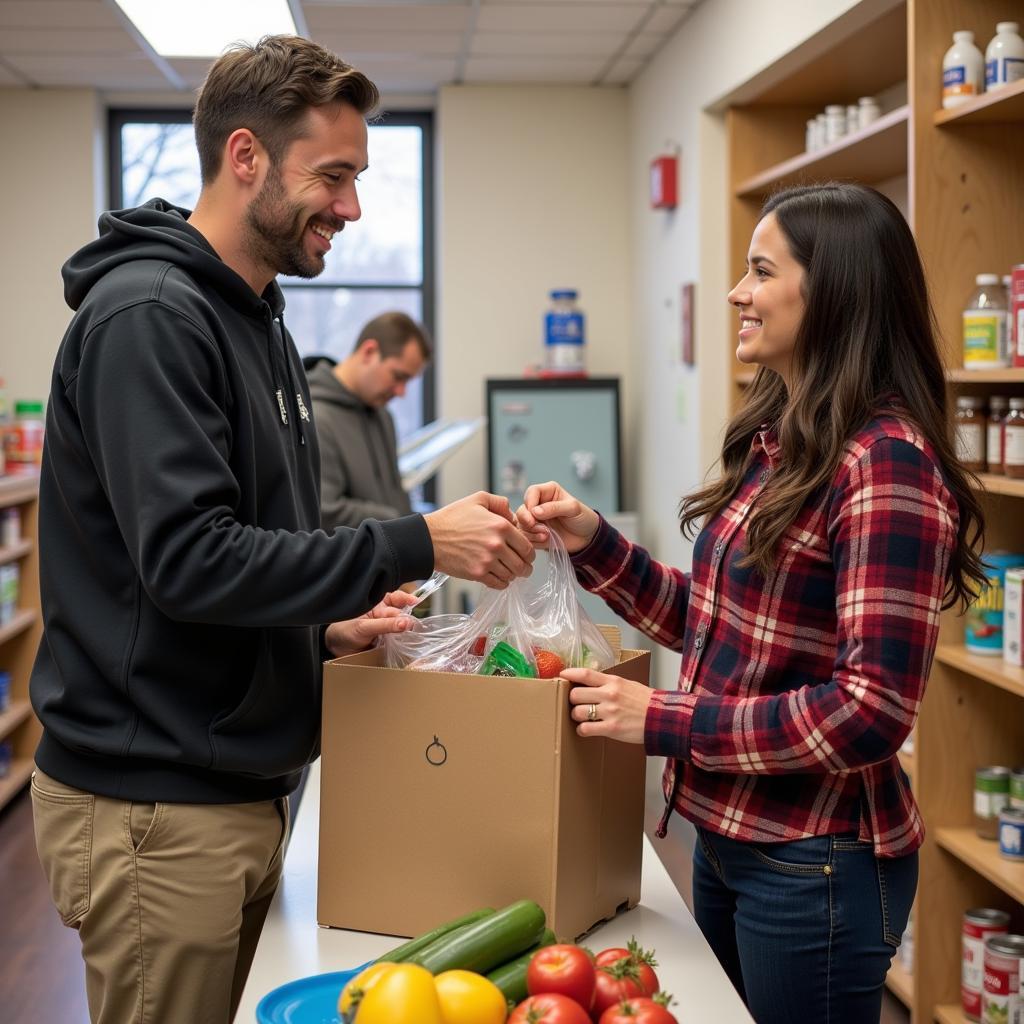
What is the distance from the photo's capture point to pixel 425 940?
1.21 meters

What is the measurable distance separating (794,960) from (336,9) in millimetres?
3945

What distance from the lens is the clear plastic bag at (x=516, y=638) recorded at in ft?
4.67

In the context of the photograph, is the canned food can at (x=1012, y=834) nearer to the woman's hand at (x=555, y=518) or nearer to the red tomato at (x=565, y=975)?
the woman's hand at (x=555, y=518)

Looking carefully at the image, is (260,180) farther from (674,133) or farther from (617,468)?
(617,468)

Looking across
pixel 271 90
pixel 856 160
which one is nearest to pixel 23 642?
pixel 856 160

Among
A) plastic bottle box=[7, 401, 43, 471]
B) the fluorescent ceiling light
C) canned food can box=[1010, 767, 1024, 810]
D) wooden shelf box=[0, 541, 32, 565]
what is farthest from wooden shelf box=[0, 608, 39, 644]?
canned food can box=[1010, 767, 1024, 810]

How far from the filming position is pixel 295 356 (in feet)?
5.68

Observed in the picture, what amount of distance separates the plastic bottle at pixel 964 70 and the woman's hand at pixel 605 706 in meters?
1.81

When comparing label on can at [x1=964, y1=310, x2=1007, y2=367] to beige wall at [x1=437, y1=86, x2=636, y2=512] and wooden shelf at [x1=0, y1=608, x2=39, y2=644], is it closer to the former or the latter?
beige wall at [x1=437, y1=86, x2=636, y2=512]

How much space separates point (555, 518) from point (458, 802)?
0.45m

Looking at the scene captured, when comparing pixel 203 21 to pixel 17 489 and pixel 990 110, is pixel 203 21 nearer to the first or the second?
pixel 17 489

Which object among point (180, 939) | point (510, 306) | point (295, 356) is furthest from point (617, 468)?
point (180, 939)

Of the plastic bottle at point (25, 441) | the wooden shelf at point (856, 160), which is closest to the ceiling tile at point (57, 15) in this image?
the plastic bottle at point (25, 441)

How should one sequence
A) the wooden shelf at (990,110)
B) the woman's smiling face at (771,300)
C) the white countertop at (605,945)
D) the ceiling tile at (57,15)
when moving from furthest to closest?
the ceiling tile at (57,15) → the wooden shelf at (990,110) → the woman's smiling face at (771,300) → the white countertop at (605,945)
